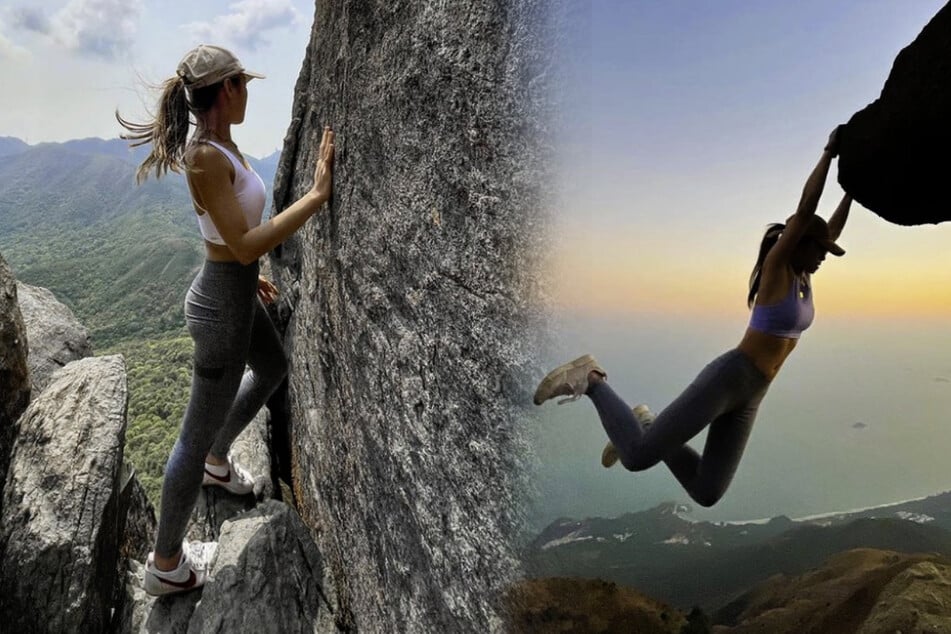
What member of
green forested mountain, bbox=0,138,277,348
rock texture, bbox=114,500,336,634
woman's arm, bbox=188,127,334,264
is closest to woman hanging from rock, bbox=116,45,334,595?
woman's arm, bbox=188,127,334,264

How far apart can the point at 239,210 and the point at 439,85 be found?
1.64 m

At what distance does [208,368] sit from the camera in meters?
4.02

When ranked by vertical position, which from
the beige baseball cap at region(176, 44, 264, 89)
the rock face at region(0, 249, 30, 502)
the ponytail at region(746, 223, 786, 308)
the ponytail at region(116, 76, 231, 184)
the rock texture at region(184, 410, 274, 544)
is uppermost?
the beige baseball cap at region(176, 44, 264, 89)

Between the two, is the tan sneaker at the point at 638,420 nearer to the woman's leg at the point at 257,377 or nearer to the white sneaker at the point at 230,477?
the woman's leg at the point at 257,377

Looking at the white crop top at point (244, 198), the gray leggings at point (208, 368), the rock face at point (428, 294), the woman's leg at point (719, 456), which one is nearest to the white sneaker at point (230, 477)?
the gray leggings at point (208, 368)

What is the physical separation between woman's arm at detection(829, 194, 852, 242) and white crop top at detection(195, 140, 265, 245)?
3.39m

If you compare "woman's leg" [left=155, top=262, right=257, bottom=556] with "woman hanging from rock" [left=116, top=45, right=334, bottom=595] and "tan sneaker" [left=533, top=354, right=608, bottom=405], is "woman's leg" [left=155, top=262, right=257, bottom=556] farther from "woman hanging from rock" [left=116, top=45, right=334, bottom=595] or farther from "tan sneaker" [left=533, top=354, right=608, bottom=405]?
"tan sneaker" [left=533, top=354, right=608, bottom=405]

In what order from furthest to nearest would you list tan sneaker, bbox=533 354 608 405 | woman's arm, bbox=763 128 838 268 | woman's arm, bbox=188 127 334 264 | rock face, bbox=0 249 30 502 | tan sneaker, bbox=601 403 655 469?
rock face, bbox=0 249 30 502, woman's arm, bbox=188 127 334 264, tan sneaker, bbox=533 354 608 405, tan sneaker, bbox=601 403 655 469, woman's arm, bbox=763 128 838 268

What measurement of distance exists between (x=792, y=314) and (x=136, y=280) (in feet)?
370

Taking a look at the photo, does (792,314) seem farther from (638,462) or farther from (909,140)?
(638,462)

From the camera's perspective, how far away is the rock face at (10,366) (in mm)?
5614

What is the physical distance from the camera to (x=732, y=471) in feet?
4.38

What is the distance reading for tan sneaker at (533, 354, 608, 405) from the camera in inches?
67.1

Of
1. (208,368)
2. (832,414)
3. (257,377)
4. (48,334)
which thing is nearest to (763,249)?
(832,414)
